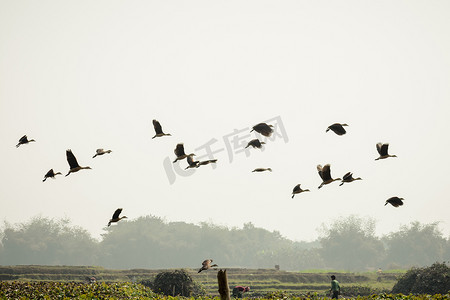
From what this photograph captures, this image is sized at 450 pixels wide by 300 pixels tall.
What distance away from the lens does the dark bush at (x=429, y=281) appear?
2278 cm

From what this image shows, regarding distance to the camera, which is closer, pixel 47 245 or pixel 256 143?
pixel 256 143

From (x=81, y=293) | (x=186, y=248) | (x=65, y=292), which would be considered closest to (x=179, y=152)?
(x=81, y=293)

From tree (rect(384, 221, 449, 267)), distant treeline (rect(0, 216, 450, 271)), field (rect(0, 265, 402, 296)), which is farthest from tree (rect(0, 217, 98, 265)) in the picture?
tree (rect(384, 221, 449, 267))

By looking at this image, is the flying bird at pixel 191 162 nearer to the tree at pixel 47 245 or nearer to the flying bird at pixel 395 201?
the flying bird at pixel 395 201

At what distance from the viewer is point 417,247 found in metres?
84.4

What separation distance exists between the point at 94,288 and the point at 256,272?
106 feet

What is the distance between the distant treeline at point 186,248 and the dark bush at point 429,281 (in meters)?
63.6

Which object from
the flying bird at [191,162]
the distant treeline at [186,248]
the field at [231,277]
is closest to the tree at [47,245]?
the distant treeline at [186,248]

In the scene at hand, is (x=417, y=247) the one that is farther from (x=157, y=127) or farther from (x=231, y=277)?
(x=157, y=127)

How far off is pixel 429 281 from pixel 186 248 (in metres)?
72.5

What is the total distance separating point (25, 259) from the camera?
83375mm

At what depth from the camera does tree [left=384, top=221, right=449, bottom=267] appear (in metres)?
84.5

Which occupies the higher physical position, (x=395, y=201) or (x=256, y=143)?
(x=256, y=143)

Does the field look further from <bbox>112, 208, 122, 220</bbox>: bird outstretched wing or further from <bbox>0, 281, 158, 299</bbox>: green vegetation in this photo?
<bbox>112, 208, 122, 220</bbox>: bird outstretched wing
